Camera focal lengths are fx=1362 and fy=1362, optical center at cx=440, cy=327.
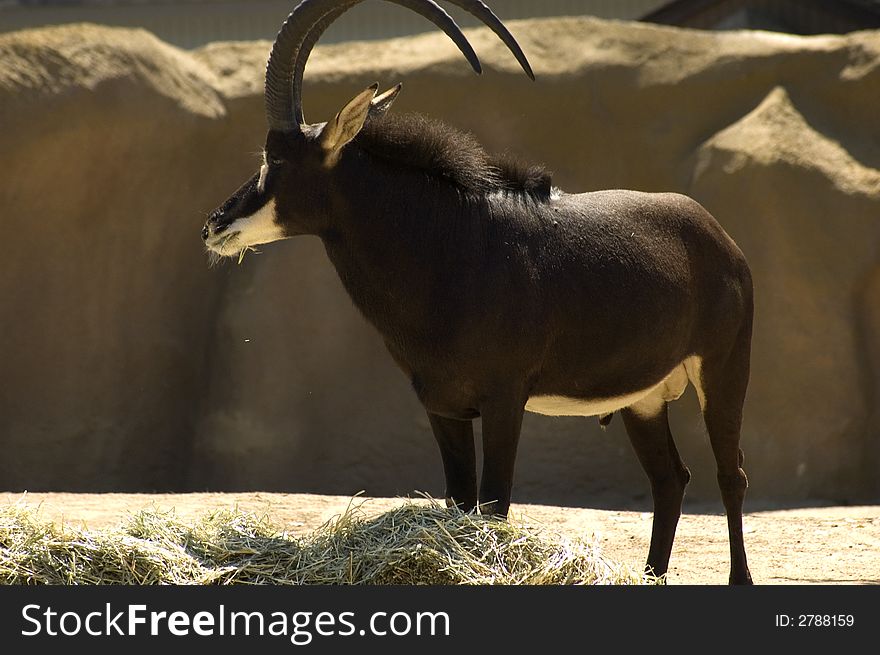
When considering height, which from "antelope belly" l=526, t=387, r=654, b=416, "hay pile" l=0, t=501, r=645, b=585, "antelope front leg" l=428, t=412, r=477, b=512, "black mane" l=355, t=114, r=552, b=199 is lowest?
"hay pile" l=0, t=501, r=645, b=585

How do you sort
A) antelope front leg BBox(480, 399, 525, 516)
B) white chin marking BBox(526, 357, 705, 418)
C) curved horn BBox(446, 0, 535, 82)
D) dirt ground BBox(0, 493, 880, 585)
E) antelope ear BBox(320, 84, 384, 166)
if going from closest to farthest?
antelope front leg BBox(480, 399, 525, 516) → antelope ear BBox(320, 84, 384, 166) → curved horn BBox(446, 0, 535, 82) → white chin marking BBox(526, 357, 705, 418) → dirt ground BBox(0, 493, 880, 585)

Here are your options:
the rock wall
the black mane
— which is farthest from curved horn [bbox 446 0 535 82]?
the rock wall

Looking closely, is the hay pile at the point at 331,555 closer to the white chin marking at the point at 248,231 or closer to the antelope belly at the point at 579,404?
the antelope belly at the point at 579,404

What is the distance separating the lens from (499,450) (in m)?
6.05

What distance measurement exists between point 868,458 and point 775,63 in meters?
3.25

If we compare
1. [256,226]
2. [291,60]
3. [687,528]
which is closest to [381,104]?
[291,60]

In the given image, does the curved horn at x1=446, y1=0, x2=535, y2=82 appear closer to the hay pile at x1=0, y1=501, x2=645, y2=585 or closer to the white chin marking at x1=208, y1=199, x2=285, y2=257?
the white chin marking at x1=208, y1=199, x2=285, y2=257

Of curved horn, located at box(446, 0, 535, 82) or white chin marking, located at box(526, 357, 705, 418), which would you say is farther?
white chin marking, located at box(526, 357, 705, 418)

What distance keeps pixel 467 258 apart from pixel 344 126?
834 millimetres

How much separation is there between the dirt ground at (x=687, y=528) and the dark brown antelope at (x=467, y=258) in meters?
1.21

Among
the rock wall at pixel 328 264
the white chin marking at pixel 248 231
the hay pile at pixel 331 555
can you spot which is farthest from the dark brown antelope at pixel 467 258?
the rock wall at pixel 328 264

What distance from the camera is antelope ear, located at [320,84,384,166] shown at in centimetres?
616

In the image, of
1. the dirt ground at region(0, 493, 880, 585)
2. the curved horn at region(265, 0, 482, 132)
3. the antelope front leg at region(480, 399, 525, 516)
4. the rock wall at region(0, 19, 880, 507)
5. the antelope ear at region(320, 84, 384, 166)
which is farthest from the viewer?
the rock wall at region(0, 19, 880, 507)

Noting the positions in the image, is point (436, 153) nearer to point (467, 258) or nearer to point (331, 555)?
point (467, 258)
